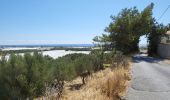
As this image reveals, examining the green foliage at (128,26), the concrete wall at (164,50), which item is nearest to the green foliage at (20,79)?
the concrete wall at (164,50)

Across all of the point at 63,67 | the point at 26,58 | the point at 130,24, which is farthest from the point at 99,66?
the point at 130,24

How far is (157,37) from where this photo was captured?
59688 millimetres

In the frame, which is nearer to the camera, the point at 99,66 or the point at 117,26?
the point at 99,66

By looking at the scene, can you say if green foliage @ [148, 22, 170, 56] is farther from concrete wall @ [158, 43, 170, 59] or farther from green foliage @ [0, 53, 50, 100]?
green foliage @ [0, 53, 50, 100]

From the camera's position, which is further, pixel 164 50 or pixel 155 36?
pixel 155 36

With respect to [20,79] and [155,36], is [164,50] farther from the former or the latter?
[20,79]

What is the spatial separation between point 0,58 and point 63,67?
287 inches

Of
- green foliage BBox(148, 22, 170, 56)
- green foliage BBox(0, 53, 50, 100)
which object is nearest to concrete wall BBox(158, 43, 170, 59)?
green foliage BBox(148, 22, 170, 56)

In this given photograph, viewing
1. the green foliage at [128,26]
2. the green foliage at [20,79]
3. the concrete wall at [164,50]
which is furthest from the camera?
the green foliage at [128,26]

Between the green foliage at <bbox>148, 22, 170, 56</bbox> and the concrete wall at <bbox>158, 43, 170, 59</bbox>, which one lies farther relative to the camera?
the green foliage at <bbox>148, 22, 170, 56</bbox>

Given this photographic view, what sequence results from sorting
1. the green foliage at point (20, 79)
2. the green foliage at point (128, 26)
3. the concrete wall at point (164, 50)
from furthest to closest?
the green foliage at point (128, 26) < the concrete wall at point (164, 50) < the green foliage at point (20, 79)

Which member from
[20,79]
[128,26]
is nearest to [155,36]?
[128,26]

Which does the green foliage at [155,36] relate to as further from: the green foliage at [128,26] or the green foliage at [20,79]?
the green foliage at [20,79]

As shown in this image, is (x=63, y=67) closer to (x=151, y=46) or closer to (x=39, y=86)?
(x=39, y=86)
